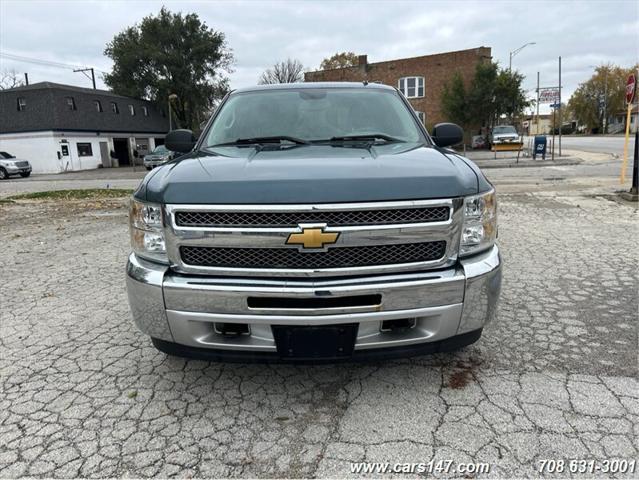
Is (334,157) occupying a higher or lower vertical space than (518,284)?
higher

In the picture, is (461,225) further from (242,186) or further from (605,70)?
(605,70)

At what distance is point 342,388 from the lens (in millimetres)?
2748

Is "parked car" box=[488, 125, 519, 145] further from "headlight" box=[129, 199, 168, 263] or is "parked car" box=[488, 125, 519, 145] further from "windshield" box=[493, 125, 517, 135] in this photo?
"headlight" box=[129, 199, 168, 263]

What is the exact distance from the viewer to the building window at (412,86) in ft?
119

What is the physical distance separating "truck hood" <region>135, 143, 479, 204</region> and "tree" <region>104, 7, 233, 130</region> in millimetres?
44551

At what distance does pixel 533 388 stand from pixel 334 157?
1806 mm

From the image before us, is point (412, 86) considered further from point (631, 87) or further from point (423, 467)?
point (423, 467)

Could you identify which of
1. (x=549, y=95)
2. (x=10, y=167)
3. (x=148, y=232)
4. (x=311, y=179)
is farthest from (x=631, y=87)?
(x=10, y=167)

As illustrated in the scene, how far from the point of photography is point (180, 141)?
3.83 meters

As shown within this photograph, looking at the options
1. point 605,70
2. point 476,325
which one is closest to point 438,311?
point 476,325

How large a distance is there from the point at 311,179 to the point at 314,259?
40 cm

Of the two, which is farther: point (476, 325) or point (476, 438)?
point (476, 325)

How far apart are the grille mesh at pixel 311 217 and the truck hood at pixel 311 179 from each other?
0.07 metres

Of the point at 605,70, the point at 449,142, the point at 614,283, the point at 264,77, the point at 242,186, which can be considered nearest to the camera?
the point at 242,186
